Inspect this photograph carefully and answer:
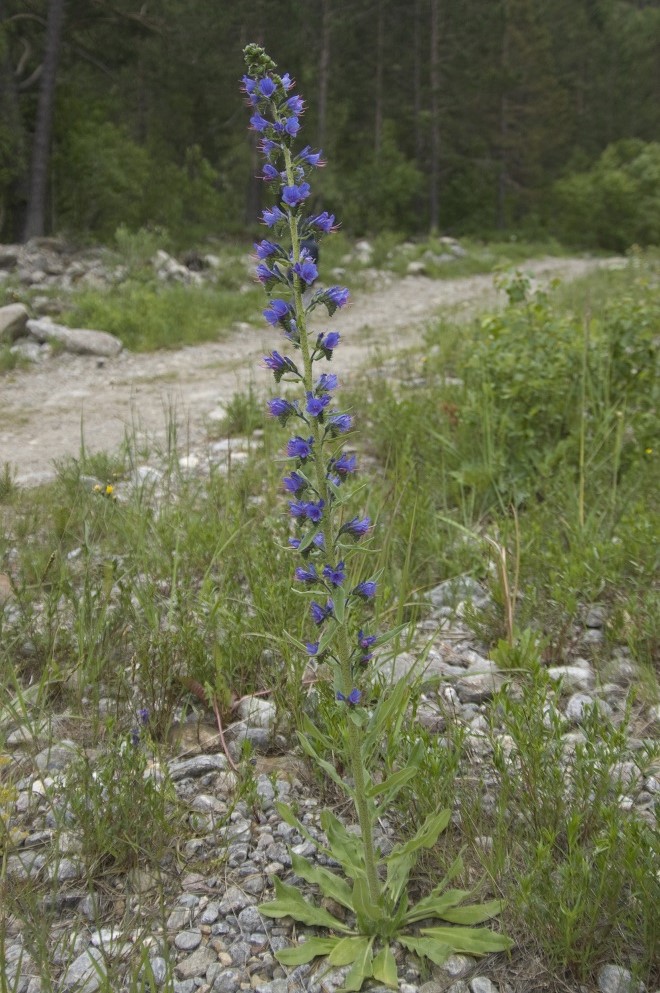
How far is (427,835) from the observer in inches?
81.3

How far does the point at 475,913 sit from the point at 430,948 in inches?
5.8

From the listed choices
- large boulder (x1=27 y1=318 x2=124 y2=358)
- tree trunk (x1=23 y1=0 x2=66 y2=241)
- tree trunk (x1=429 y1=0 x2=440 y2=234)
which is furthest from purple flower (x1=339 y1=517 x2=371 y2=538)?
tree trunk (x1=429 y1=0 x2=440 y2=234)

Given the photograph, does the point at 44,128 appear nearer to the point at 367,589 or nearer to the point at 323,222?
the point at 323,222

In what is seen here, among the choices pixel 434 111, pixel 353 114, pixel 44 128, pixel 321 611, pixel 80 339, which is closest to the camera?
pixel 321 611

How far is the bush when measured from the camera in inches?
1176

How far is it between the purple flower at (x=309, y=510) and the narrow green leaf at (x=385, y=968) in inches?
42.1

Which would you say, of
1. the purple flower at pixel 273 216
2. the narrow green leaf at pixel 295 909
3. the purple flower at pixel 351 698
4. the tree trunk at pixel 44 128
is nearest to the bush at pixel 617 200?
the tree trunk at pixel 44 128

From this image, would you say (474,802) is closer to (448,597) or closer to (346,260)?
(448,597)

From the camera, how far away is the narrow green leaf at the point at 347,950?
1.96 metres

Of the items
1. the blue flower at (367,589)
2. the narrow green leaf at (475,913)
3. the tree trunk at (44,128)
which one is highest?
the tree trunk at (44,128)

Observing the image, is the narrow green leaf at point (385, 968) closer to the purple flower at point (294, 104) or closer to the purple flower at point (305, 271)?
the purple flower at point (305, 271)

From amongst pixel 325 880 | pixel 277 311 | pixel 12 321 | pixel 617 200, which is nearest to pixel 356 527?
pixel 277 311

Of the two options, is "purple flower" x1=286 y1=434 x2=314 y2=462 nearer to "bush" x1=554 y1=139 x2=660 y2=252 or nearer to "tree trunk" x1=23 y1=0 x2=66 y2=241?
"tree trunk" x1=23 y1=0 x2=66 y2=241

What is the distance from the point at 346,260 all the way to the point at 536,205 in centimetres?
2212
